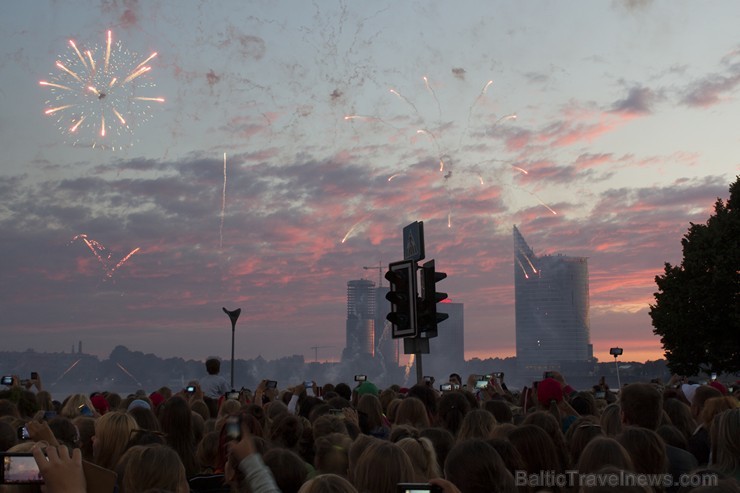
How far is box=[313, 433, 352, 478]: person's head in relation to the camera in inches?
306

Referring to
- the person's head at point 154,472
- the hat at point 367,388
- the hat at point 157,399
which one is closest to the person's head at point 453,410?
the hat at point 367,388

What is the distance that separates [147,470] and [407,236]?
33.7 feet

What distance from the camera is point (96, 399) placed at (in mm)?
14547

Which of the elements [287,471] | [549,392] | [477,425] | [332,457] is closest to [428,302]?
[549,392]

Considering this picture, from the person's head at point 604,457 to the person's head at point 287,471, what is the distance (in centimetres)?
216

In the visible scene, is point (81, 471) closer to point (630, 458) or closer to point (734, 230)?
point (630, 458)

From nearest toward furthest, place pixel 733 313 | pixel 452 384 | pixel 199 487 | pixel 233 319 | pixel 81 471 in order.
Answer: pixel 81 471, pixel 199 487, pixel 452 384, pixel 233 319, pixel 733 313

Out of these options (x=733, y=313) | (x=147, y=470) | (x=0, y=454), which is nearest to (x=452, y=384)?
(x=147, y=470)

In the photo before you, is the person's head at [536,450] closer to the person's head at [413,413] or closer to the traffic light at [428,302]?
the person's head at [413,413]

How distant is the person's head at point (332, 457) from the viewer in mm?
7766

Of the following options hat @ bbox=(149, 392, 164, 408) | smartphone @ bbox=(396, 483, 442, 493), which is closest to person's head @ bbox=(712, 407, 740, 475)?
smartphone @ bbox=(396, 483, 442, 493)

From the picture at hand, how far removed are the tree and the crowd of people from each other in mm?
35434

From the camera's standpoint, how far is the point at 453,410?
1095 centimetres

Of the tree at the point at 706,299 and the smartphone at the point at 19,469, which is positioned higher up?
the tree at the point at 706,299
